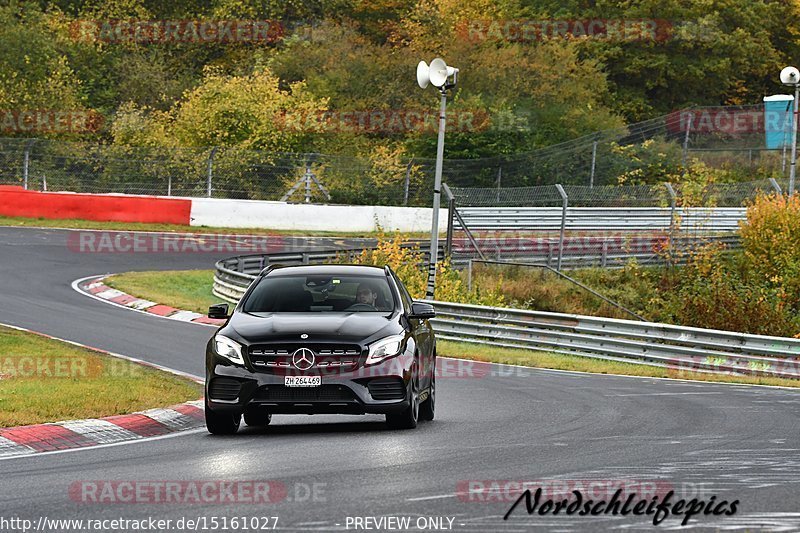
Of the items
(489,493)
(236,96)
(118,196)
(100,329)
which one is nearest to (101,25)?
(236,96)

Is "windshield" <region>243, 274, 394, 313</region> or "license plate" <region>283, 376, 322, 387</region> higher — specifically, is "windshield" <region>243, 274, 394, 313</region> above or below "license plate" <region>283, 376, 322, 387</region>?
above

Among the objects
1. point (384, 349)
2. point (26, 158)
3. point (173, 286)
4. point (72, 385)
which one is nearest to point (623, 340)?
point (72, 385)

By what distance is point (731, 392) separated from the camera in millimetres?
18875

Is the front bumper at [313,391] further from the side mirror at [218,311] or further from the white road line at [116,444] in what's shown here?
the side mirror at [218,311]

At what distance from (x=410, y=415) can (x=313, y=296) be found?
1.82 metres

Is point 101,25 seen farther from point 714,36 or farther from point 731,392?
point 731,392

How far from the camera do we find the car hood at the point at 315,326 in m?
12.3

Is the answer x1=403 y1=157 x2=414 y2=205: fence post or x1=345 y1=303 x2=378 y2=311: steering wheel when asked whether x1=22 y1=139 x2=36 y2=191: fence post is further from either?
x1=345 y1=303 x2=378 y2=311: steering wheel

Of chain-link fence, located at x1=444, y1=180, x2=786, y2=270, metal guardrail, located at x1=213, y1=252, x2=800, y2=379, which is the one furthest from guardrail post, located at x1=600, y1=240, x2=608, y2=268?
metal guardrail, located at x1=213, y1=252, x2=800, y2=379

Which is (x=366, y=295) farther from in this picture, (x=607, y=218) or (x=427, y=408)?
(x=607, y=218)

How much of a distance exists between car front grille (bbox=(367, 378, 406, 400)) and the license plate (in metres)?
0.47

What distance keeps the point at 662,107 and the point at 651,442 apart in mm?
59643

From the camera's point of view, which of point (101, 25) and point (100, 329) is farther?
point (101, 25)

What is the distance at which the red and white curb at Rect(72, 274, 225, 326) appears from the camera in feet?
92.4
